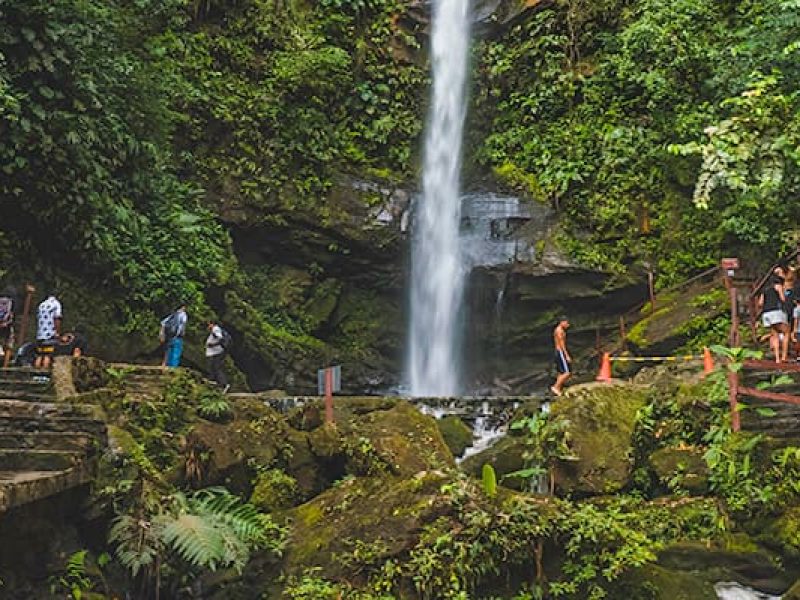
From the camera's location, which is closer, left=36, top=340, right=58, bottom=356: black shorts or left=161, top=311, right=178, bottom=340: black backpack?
left=36, top=340, right=58, bottom=356: black shorts

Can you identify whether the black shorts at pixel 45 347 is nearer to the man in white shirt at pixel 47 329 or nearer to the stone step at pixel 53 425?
the man in white shirt at pixel 47 329

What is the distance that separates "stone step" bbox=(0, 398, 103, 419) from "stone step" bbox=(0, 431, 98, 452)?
14.3 inches

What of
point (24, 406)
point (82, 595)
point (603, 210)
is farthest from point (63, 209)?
point (603, 210)

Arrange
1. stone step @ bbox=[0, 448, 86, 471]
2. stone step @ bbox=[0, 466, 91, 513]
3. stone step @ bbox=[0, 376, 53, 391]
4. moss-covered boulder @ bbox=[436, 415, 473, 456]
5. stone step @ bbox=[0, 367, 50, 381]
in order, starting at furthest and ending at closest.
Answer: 1. moss-covered boulder @ bbox=[436, 415, 473, 456]
2. stone step @ bbox=[0, 367, 50, 381]
3. stone step @ bbox=[0, 376, 53, 391]
4. stone step @ bbox=[0, 448, 86, 471]
5. stone step @ bbox=[0, 466, 91, 513]

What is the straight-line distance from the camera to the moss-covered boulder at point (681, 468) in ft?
26.9

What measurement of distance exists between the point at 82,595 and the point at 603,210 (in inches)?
543

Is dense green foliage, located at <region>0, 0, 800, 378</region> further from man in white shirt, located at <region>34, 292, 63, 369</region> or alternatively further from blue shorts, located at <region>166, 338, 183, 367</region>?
man in white shirt, located at <region>34, 292, 63, 369</region>

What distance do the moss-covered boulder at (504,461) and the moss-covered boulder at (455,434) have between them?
1.11 m

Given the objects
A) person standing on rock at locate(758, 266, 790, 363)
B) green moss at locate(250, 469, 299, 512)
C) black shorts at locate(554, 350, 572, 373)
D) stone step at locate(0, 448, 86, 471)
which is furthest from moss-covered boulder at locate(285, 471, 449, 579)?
black shorts at locate(554, 350, 572, 373)

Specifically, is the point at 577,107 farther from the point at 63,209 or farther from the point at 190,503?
the point at 190,503

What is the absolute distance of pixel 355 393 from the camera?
17.0 meters

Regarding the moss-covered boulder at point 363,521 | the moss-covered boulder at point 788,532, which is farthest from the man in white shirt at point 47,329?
the moss-covered boulder at point 788,532

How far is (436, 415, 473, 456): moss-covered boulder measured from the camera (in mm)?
10529

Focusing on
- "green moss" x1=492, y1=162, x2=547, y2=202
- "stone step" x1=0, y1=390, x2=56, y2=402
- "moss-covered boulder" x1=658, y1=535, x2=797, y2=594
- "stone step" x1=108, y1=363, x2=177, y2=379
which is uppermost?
"green moss" x1=492, y1=162, x2=547, y2=202
